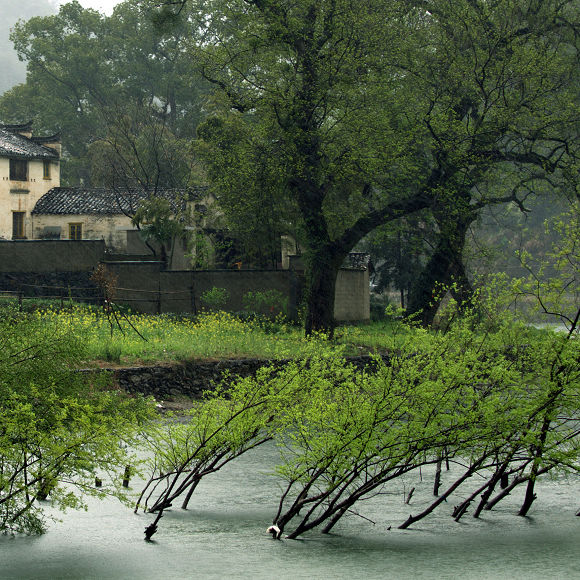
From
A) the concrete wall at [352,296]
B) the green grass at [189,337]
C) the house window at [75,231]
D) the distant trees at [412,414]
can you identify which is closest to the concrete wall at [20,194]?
the house window at [75,231]

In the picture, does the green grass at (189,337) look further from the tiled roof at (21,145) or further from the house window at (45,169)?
the house window at (45,169)

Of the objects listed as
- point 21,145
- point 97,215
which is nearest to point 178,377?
point 97,215

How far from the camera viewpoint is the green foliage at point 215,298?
3662 cm

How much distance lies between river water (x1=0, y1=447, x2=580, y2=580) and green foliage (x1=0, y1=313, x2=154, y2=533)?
846 mm

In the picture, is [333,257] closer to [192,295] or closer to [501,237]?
[192,295]

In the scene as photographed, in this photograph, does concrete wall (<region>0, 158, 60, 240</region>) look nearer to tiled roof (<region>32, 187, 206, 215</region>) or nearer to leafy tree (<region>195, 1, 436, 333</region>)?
tiled roof (<region>32, 187, 206, 215</region>)

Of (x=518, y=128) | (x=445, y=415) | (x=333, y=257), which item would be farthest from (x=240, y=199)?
(x=445, y=415)

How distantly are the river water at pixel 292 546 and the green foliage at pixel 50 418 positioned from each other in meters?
0.85

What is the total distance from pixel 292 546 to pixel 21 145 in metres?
50.4

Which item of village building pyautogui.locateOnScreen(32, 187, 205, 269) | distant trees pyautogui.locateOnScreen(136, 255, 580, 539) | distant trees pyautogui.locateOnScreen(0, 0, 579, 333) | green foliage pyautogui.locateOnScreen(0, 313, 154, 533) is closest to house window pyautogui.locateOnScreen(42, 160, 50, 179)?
village building pyautogui.locateOnScreen(32, 187, 205, 269)

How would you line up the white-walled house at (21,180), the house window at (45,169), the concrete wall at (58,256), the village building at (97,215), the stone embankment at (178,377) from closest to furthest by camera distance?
the stone embankment at (178,377) < the concrete wall at (58,256) < the village building at (97,215) < the white-walled house at (21,180) < the house window at (45,169)

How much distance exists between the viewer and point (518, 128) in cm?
3141

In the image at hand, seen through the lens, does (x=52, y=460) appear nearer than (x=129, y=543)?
Yes

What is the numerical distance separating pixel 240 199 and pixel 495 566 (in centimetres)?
2075
